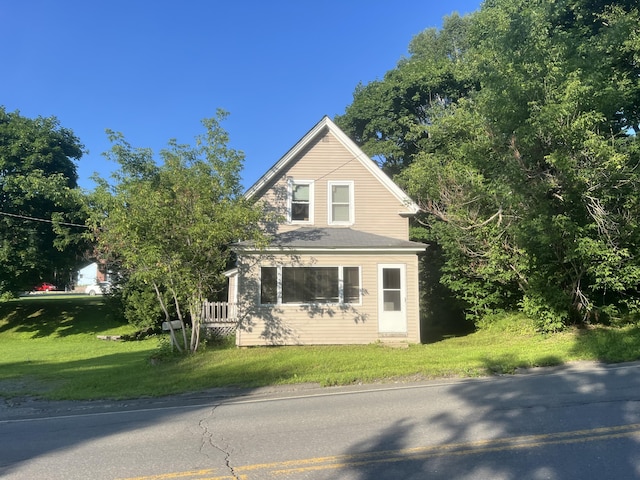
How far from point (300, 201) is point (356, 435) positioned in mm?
11856

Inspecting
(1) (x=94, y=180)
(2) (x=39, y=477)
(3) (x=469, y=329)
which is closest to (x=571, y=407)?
(2) (x=39, y=477)

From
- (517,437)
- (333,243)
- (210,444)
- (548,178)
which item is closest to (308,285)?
(333,243)

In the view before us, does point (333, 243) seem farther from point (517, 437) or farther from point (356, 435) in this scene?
point (517, 437)

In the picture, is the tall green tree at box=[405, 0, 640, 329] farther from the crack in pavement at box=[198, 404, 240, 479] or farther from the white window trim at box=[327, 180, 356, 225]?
the crack in pavement at box=[198, 404, 240, 479]

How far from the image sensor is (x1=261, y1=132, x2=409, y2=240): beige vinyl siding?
55.0 ft

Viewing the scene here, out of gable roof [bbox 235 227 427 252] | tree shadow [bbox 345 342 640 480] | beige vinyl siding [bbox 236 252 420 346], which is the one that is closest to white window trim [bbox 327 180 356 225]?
gable roof [bbox 235 227 427 252]

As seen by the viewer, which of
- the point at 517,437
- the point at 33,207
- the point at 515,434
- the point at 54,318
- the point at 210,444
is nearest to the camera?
the point at 517,437

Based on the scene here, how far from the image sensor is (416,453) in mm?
4914

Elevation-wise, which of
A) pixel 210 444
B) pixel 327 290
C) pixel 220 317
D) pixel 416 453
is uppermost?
pixel 327 290

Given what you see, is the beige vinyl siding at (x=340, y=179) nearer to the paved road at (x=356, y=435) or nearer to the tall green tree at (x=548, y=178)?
the tall green tree at (x=548, y=178)

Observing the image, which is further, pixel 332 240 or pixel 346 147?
pixel 346 147

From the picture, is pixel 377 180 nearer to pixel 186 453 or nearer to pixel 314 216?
pixel 314 216

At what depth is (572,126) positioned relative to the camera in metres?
12.6

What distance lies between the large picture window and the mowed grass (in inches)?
61.5
